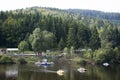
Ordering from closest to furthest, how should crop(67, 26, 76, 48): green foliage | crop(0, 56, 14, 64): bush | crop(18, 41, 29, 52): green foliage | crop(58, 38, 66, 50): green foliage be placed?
crop(0, 56, 14, 64): bush, crop(18, 41, 29, 52): green foliage, crop(58, 38, 66, 50): green foliage, crop(67, 26, 76, 48): green foliage

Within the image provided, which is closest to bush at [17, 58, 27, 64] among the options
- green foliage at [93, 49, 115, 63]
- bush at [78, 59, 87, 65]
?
bush at [78, 59, 87, 65]

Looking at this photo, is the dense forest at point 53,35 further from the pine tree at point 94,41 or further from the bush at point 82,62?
the bush at point 82,62

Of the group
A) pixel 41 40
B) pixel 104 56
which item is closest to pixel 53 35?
pixel 41 40

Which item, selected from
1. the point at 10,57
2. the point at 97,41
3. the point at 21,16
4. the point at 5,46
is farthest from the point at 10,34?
the point at 97,41

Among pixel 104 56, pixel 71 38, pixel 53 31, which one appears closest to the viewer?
pixel 104 56

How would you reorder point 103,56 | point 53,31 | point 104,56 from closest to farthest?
1. point 103,56
2. point 104,56
3. point 53,31

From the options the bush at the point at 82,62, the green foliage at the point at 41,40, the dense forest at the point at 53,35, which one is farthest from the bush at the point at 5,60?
Answer: the bush at the point at 82,62

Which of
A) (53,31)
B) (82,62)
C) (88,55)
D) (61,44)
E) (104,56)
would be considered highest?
(53,31)

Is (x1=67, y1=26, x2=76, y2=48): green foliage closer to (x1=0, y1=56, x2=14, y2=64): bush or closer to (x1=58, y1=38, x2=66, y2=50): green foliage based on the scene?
(x1=58, y1=38, x2=66, y2=50): green foliage

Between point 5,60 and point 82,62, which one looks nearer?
point 5,60

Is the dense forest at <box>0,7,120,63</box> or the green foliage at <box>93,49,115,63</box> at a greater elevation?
the dense forest at <box>0,7,120,63</box>

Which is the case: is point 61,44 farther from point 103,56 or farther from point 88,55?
point 103,56

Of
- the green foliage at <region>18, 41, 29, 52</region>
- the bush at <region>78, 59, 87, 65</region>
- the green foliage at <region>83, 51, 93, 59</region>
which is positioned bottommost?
the bush at <region>78, 59, 87, 65</region>

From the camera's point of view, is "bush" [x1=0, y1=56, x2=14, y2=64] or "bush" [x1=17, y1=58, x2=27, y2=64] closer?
"bush" [x1=0, y1=56, x2=14, y2=64]
